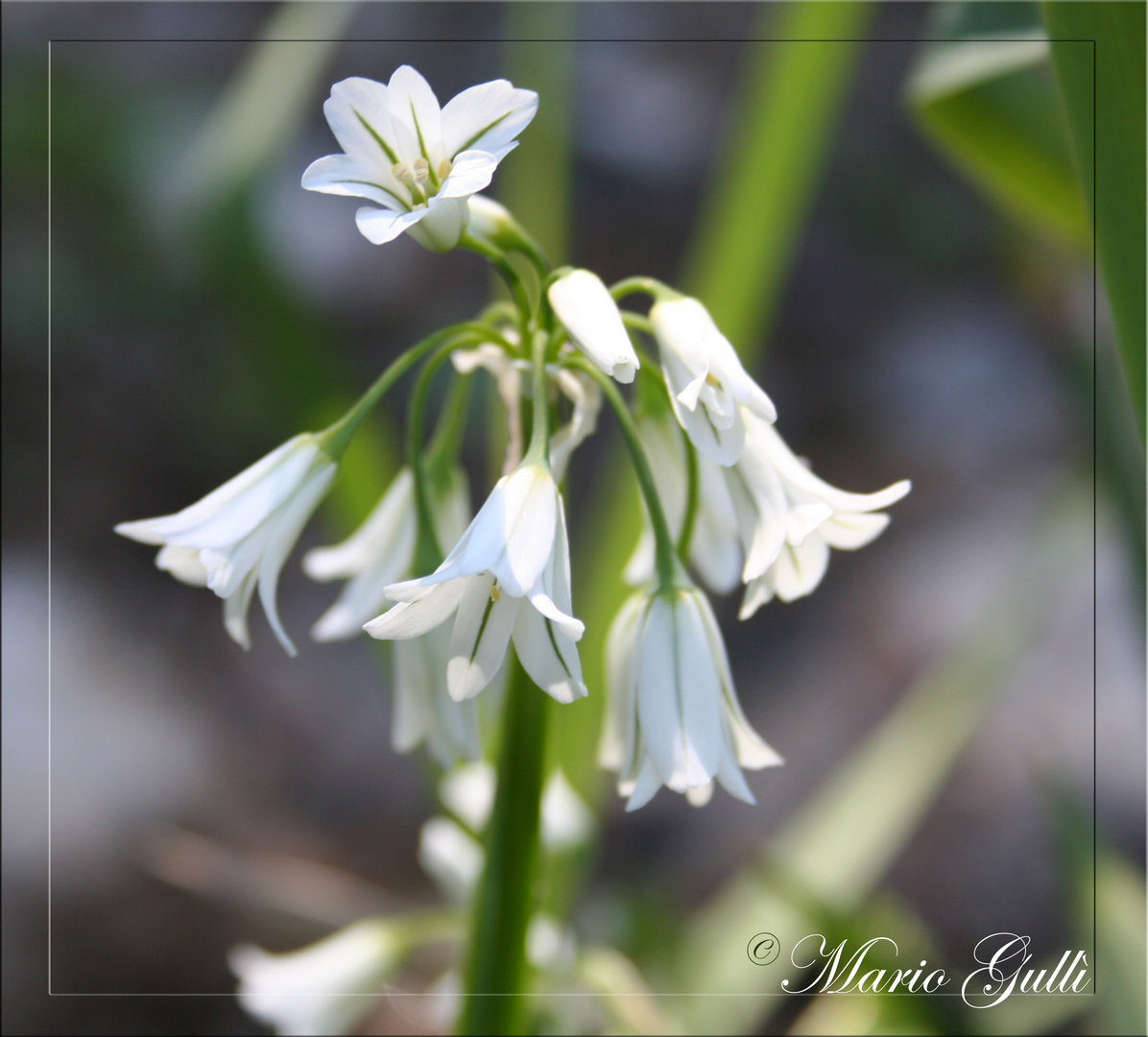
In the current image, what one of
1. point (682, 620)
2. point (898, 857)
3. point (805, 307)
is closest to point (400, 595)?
point (682, 620)

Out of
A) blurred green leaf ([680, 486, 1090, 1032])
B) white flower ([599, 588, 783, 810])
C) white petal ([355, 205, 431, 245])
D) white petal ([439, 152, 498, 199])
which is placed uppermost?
white petal ([439, 152, 498, 199])

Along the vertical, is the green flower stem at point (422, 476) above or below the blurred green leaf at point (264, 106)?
below

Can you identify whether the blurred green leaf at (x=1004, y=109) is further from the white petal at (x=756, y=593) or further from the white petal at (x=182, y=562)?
the white petal at (x=182, y=562)

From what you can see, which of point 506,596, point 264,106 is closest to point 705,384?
point 506,596

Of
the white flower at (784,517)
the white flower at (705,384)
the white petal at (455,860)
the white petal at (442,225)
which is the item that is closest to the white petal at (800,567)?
the white flower at (784,517)

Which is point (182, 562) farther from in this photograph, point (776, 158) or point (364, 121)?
point (776, 158)

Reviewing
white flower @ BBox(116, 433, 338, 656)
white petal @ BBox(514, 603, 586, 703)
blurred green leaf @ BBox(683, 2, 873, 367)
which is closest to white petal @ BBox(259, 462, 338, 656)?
white flower @ BBox(116, 433, 338, 656)

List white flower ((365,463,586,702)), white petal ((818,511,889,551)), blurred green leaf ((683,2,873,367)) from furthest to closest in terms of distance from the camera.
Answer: blurred green leaf ((683,2,873,367))
white petal ((818,511,889,551))
white flower ((365,463,586,702))

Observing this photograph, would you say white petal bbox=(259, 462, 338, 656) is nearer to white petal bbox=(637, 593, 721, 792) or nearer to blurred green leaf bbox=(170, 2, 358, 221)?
white petal bbox=(637, 593, 721, 792)
